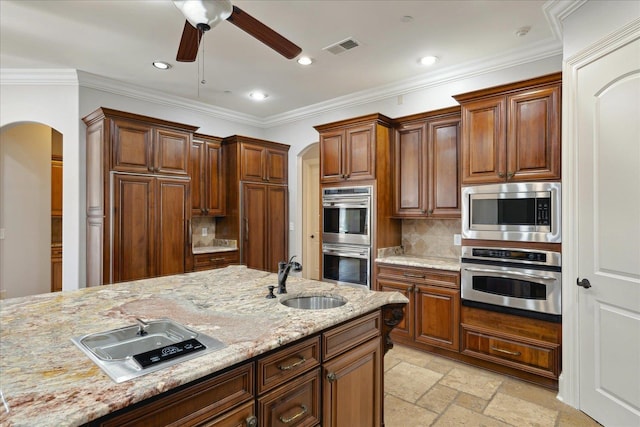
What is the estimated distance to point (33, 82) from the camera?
3.97 metres

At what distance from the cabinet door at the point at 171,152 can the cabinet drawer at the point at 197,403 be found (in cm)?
340

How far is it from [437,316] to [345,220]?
1.45 meters

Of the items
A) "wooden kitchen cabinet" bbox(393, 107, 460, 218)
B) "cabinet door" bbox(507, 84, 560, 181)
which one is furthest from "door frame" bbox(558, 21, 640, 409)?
"wooden kitchen cabinet" bbox(393, 107, 460, 218)

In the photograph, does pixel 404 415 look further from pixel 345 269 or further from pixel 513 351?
pixel 345 269

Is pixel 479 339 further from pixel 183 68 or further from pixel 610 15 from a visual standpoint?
pixel 183 68

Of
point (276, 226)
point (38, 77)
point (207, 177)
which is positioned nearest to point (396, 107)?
point (276, 226)

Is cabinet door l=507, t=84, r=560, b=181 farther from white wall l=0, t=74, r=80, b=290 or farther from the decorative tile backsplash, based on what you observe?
white wall l=0, t=74, r=80, b=290

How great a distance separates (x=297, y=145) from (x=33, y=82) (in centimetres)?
338

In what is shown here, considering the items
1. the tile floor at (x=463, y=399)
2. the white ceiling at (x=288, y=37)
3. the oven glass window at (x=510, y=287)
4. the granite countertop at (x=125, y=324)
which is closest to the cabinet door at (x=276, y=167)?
the white ceiling at (x=288, y=37)

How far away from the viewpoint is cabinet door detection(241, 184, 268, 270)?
4.98 meters

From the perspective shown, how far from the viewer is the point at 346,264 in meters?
4.12

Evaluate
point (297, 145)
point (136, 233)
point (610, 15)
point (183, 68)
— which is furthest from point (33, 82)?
point (610, 15)

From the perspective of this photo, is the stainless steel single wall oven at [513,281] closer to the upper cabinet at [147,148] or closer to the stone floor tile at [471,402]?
the stone floor tile at [471,402]

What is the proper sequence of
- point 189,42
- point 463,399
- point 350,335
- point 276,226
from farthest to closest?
point 276,226
point 463,399
point 189,42
point 350,335
